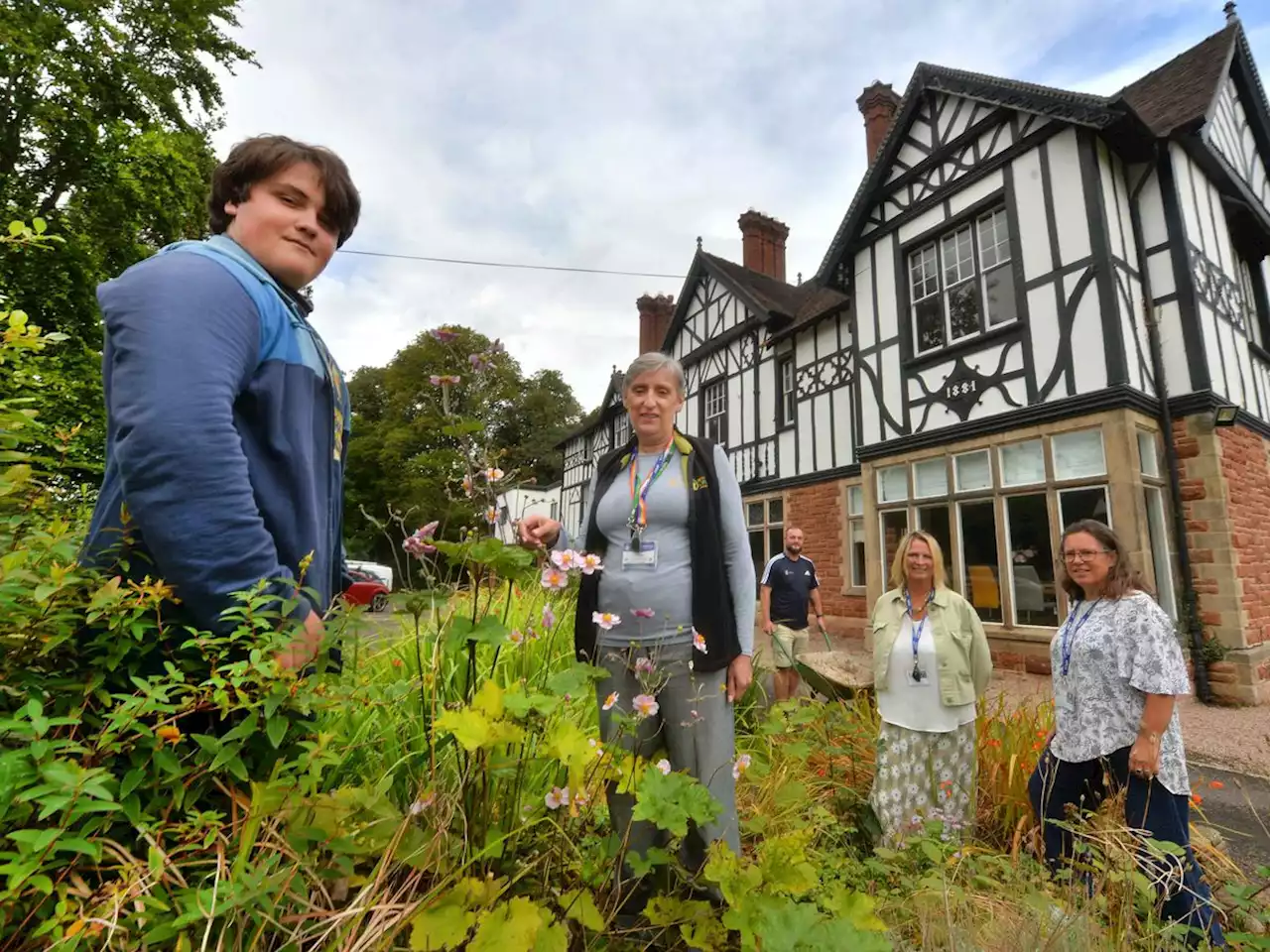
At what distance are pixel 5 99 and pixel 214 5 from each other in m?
4.44

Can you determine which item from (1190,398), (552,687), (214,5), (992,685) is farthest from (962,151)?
(214,5)

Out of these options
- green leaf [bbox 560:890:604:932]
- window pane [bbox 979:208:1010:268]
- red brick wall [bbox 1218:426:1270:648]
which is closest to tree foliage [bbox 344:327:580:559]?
green leaf [bbox 560:890:604:932]

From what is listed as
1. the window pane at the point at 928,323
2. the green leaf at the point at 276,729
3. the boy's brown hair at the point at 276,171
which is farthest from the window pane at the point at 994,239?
the green leaf at the point at 276,729

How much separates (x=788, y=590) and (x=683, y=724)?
510 cm

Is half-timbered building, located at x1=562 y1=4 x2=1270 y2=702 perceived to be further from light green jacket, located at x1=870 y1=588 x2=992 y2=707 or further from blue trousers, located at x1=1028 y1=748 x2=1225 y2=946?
blue trousers, located at x1=1028 y1=748 x2=1225 y2=946

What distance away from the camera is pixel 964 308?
8.49 metres

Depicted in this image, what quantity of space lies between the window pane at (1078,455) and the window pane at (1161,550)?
57cm

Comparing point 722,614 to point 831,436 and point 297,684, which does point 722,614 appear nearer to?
point 297,684

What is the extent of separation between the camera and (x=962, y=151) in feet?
28.6

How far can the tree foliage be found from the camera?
1.54 meters

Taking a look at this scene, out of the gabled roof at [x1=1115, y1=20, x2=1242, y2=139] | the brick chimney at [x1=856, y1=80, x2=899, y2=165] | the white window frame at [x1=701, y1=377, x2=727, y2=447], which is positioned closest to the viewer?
the gabled roof at [x1=1115, y1=20, x2=1242, y2=139]

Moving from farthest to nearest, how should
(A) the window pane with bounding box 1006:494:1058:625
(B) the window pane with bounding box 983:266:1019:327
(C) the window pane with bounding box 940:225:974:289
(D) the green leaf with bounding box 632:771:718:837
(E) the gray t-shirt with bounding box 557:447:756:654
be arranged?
(C) the window pane with bounding box 940:225:974:289 → (B) the window pane with bounding box 983:266:1019:327 → (A) the window pane with bounding box 1006:494:1058:625 → (E) the gray t-shirt with bounding box 557:447:756:654 → (D) the green leaf with bounding box 632:771:718:837

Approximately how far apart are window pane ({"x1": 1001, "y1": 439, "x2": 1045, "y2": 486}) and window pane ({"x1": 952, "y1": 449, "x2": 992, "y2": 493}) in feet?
0.62

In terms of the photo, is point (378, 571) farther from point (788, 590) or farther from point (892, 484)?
point (788, 590)
